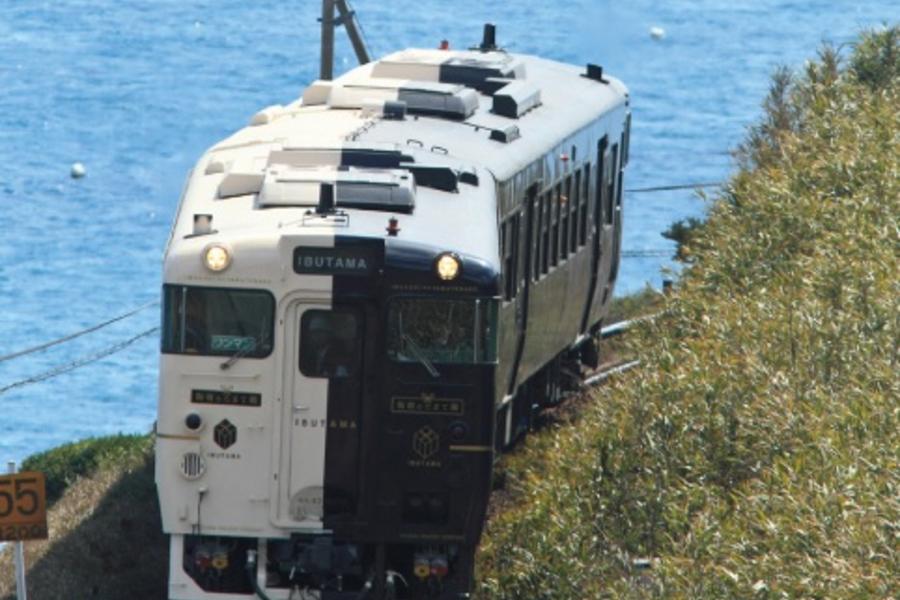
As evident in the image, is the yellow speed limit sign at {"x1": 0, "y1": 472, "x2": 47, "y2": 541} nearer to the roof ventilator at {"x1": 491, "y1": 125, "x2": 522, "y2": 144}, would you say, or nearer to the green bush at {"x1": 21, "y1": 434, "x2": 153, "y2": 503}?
the roof ventilator at {"x1": 491, "y1": 125, "x2": 522, "y2": 144}

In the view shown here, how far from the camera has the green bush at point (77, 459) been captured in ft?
95.8

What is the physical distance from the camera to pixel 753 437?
17.5 m

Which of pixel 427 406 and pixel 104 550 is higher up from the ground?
pixel 427 406

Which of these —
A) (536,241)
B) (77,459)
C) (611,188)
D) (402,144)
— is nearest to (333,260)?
(402,144)

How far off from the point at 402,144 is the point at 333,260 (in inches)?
110

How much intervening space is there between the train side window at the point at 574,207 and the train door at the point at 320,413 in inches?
258

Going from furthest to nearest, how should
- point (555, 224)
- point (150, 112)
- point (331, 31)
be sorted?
point (150, 112) → point (331, 31) → point (555, 224)

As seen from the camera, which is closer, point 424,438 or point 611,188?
point 424,438

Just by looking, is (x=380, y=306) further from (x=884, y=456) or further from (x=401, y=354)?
(x=884, y=456)

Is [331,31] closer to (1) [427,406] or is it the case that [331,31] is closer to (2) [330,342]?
(2) [330,342]

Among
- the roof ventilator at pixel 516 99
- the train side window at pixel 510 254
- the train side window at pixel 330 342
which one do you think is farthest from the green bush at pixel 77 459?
the train side window at pixel 330 342

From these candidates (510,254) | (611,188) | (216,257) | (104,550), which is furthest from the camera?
(611,188)

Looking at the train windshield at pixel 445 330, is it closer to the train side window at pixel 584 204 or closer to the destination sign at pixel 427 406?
the destination sign at pixel 427 406

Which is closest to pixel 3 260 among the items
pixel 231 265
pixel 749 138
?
pixel 749 138
